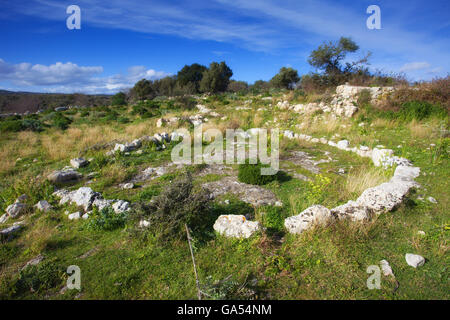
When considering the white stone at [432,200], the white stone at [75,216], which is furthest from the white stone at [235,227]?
the white stone at [432,200]

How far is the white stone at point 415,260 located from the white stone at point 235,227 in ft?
6.75

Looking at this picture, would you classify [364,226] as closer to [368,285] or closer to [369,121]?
[368,285]

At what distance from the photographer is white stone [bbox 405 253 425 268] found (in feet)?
9.94

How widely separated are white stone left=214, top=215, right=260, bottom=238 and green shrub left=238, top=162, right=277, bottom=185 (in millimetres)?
1967

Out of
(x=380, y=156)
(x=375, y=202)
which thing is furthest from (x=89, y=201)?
(x=380, y=156)

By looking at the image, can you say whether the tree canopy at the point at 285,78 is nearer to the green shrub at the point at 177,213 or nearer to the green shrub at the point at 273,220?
the green shrub at the point at 273,220

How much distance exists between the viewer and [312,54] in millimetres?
18812

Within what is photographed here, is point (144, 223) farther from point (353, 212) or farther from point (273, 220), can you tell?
point (353, 212)

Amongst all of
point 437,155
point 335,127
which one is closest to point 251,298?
point 437,155

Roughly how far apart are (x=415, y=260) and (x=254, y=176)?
3354 millimetres

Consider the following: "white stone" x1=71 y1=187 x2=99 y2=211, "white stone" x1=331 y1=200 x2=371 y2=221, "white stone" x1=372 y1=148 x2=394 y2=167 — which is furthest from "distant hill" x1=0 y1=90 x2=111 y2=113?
"white stone" x1=331 y1=200 x2=371 y2=221

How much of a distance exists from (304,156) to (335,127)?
3.85 metres

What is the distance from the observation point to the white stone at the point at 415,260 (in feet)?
9.94

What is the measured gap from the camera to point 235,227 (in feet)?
12.2
